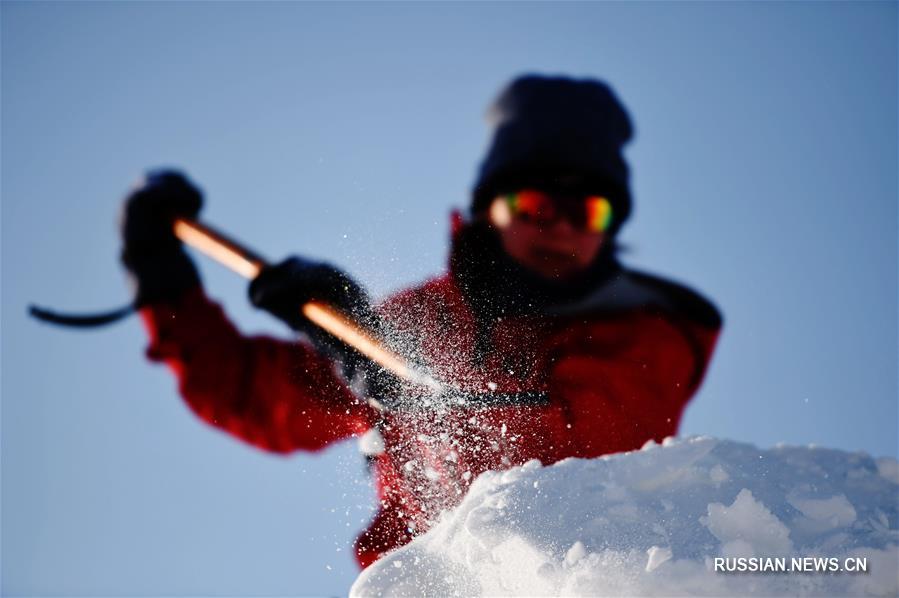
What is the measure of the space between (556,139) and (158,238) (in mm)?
3090

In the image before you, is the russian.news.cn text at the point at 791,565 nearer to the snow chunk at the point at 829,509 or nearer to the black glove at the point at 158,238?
the snow chunk at the point at 829,509

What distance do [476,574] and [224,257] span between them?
125 inches

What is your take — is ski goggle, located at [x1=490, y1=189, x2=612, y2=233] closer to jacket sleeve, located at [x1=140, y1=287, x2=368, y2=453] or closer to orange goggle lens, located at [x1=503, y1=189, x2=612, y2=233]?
orange goggle lens, located at [x1=503, y1=189, x2=612, y2=233]

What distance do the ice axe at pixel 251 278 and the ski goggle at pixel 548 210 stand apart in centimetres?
122

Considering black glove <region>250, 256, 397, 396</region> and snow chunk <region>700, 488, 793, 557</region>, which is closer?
snow chunk <region>700, 488, 793, 557</region>

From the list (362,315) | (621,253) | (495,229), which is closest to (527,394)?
(362,315)

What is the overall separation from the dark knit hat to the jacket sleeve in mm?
1597

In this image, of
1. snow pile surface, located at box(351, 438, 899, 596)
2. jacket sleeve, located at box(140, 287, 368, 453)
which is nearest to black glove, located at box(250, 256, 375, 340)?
jacket sleeve, located at box(140, 287, 368, 453)

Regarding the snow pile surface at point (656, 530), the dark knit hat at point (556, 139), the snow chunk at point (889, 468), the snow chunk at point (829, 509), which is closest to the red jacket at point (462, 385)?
the snow pile surface at point (656, 530)

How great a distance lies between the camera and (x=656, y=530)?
1.18m

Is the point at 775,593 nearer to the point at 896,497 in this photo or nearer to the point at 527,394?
the point at 896,497

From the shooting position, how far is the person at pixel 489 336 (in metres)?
2.57

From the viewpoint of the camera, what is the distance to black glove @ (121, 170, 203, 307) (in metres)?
4.26

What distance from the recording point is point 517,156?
358 centimetres
